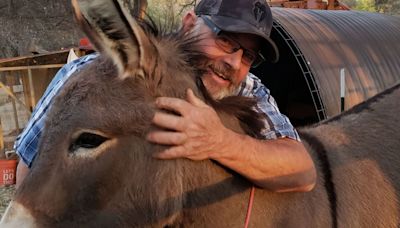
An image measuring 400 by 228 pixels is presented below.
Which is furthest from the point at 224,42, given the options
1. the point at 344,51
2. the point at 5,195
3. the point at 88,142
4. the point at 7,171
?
the point at 5,195

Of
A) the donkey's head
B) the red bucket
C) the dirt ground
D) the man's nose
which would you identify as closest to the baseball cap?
the man's nose

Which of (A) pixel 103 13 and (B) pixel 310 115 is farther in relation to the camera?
(B) pixel 310 115

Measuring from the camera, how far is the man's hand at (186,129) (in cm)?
174

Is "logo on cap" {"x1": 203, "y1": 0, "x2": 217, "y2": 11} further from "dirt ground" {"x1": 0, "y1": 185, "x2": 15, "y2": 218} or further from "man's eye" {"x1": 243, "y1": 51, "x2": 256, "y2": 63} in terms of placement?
"dirt ground" {"x1": 0, "y1": 185, "x2": 15, "y2": 218}

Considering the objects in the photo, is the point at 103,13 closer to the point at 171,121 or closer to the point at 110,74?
the point at 110,74

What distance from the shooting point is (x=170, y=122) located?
5.67ft

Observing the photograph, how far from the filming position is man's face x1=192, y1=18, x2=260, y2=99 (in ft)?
6.81

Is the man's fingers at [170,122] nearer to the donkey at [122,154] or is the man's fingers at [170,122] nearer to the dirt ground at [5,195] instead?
the donkey at [122,154]

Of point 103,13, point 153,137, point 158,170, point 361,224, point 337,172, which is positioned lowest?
point 361,224

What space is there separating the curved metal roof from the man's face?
13.9 ft

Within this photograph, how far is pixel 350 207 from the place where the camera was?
7.86ft

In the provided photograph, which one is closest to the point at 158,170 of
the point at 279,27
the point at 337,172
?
the point at 337,172

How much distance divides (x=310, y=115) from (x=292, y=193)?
6012mm

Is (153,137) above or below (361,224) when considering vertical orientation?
above
